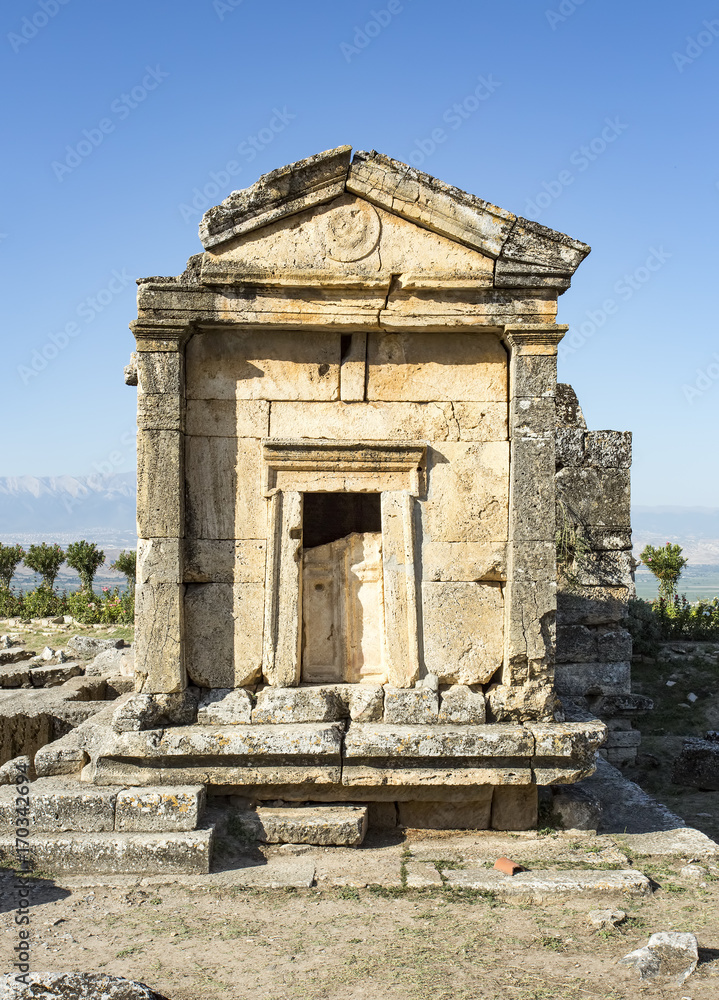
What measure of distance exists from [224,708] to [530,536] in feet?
8.41

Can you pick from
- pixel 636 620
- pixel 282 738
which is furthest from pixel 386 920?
pixel 636 620

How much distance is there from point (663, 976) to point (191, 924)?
254 cm

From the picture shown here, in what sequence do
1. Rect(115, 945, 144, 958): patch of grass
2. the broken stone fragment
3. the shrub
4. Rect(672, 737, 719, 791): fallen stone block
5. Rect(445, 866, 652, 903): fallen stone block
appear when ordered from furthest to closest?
the shrub → Rect(672, 737, 719, 791): fallen stone block → the broken stone fragment → Rect(445, 866, 652, 903): fallen stone block → Rect(115, 945, 144, 958): patch of grass

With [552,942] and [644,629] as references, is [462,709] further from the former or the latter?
[644,629]

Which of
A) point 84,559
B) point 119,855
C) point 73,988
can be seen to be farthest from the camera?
point 84,559

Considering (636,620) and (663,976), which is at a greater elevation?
(636,620)

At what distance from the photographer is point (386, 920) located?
15.9 feet

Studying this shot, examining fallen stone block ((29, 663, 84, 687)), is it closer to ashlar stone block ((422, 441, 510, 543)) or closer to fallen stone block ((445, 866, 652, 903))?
ashlar stone block ((422, 441, 510, 543))

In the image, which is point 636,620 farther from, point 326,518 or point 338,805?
point 338,805

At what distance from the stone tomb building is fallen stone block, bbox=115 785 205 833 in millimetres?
298

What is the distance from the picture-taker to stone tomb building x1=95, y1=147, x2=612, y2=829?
605cm

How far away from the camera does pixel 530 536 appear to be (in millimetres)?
6152

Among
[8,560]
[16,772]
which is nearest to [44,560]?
[8,560]

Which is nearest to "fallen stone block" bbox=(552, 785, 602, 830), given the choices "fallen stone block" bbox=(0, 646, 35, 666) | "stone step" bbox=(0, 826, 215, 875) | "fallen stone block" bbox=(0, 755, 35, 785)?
"stone step" bbox=(0, 826, 215, 875)
